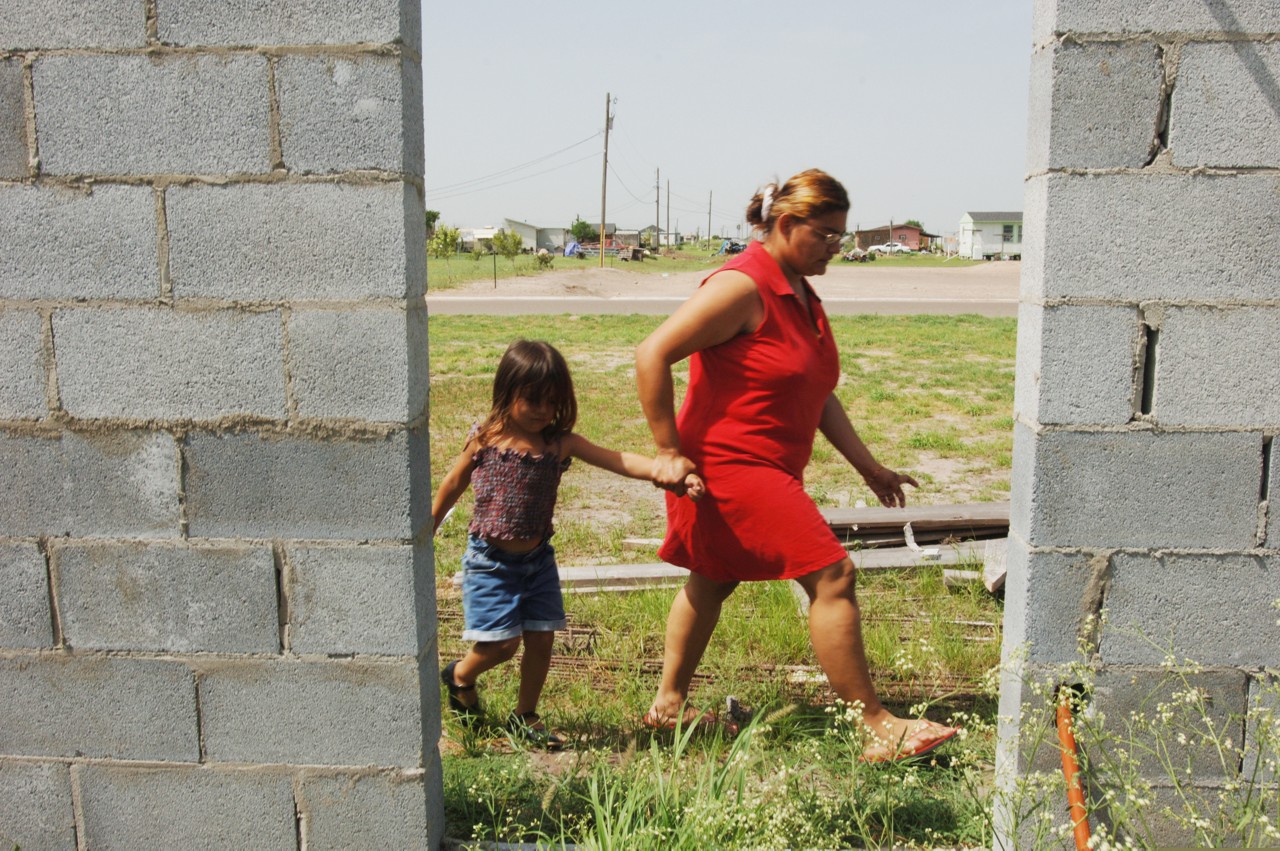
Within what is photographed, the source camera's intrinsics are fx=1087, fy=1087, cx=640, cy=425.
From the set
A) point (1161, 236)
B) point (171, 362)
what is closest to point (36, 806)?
point (171, 362)

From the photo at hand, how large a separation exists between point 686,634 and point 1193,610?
5.11ft

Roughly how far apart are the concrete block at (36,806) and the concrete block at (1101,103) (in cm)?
306

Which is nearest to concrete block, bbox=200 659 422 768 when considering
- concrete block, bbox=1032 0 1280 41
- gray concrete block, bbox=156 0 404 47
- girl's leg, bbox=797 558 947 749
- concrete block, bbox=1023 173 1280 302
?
girl's leg, bbox=797 558 947 749

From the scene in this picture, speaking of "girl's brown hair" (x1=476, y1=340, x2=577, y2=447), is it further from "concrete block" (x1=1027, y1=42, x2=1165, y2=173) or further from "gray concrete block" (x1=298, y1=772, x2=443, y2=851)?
"concrete block" (x1=1027, y1=42, x2=1165, y2=173)

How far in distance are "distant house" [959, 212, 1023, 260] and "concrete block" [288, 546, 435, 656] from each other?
8127 centimetres

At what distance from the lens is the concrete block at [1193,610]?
2777mm

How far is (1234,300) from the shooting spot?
2.67 meters

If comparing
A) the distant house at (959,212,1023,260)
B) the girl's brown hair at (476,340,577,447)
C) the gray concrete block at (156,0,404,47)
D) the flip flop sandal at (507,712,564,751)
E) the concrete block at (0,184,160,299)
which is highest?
the distant house at (959,212,1023,260)

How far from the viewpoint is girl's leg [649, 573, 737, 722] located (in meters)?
3.64

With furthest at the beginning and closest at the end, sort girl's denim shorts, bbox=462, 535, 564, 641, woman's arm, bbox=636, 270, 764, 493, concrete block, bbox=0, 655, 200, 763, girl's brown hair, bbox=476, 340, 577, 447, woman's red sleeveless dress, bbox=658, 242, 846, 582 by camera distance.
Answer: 1. girl's denim shorts, bbox=462, 535, 564, 641
2. girl's brown hair, bbox=476, 340, 577, 447
3. woman's red sleeveless dress, bbox=658, 242, 846, 582
4. woman's arm, bbox=636, 270, 764, 493
5. concrete block, bbox=0, 655, 200, 763

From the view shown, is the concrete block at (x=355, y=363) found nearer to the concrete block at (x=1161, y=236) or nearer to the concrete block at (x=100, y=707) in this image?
the concrete block at (x=100, y=707)

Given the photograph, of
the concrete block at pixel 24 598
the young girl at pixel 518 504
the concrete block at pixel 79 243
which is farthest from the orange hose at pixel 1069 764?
the concrete block at pixel 24 598

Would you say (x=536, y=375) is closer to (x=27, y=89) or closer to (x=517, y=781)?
(x=517, y=781)

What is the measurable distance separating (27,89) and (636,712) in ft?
8.89
